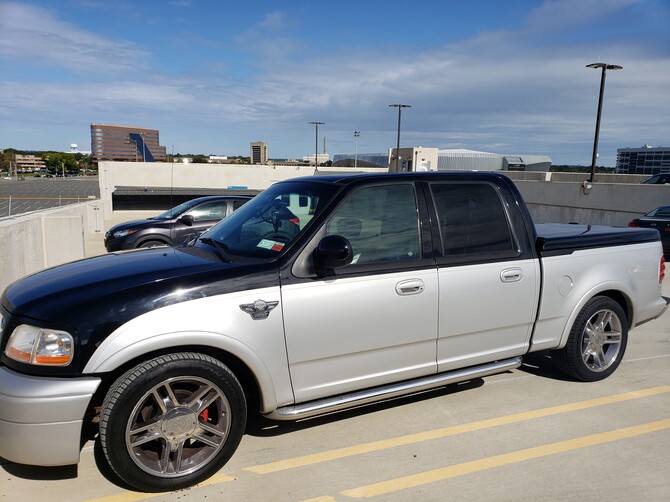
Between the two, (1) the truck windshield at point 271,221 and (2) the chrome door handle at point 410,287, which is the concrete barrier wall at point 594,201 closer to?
(2) the chrome door handle at point 410,287

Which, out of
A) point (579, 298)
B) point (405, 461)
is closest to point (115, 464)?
point (405, 461)

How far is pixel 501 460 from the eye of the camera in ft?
11.2

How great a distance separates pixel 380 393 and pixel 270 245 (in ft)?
4.21

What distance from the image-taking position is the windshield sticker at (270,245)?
11.3 feet

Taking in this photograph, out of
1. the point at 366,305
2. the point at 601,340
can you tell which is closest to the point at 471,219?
the point at 366,305

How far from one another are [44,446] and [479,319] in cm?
295

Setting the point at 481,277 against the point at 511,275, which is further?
the point at 511,275

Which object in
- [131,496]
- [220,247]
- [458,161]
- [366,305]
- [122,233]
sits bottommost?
[131,496]

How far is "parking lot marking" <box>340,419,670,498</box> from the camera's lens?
3111mm

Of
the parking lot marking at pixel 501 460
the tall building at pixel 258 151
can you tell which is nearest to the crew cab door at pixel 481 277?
the parking lot marking at pixel 501 460

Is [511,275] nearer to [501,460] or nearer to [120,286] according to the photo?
[501,460]

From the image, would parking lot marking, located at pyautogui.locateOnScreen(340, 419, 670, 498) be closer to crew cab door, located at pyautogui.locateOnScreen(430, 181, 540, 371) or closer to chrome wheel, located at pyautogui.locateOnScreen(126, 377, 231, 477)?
Answer: crew cab door, located at pyautogui.locateOnScreen(430, 181, 540, 371)

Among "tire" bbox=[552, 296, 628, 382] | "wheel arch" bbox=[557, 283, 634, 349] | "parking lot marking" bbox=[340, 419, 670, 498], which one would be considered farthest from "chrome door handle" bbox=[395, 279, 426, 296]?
"tire" bbox=[552, 296, 628, 382]

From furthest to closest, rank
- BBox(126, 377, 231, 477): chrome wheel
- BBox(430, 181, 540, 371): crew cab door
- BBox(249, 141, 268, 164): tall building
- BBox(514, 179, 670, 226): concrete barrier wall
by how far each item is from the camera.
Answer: BBox(249, 141, 268, 164): tall building
BBox(514, 179, 670, 226): concrete barrier wall
BBox(430, 181, 540, 371): crew cab door
BBox(126, 377, 231, 477): chrome wheel
